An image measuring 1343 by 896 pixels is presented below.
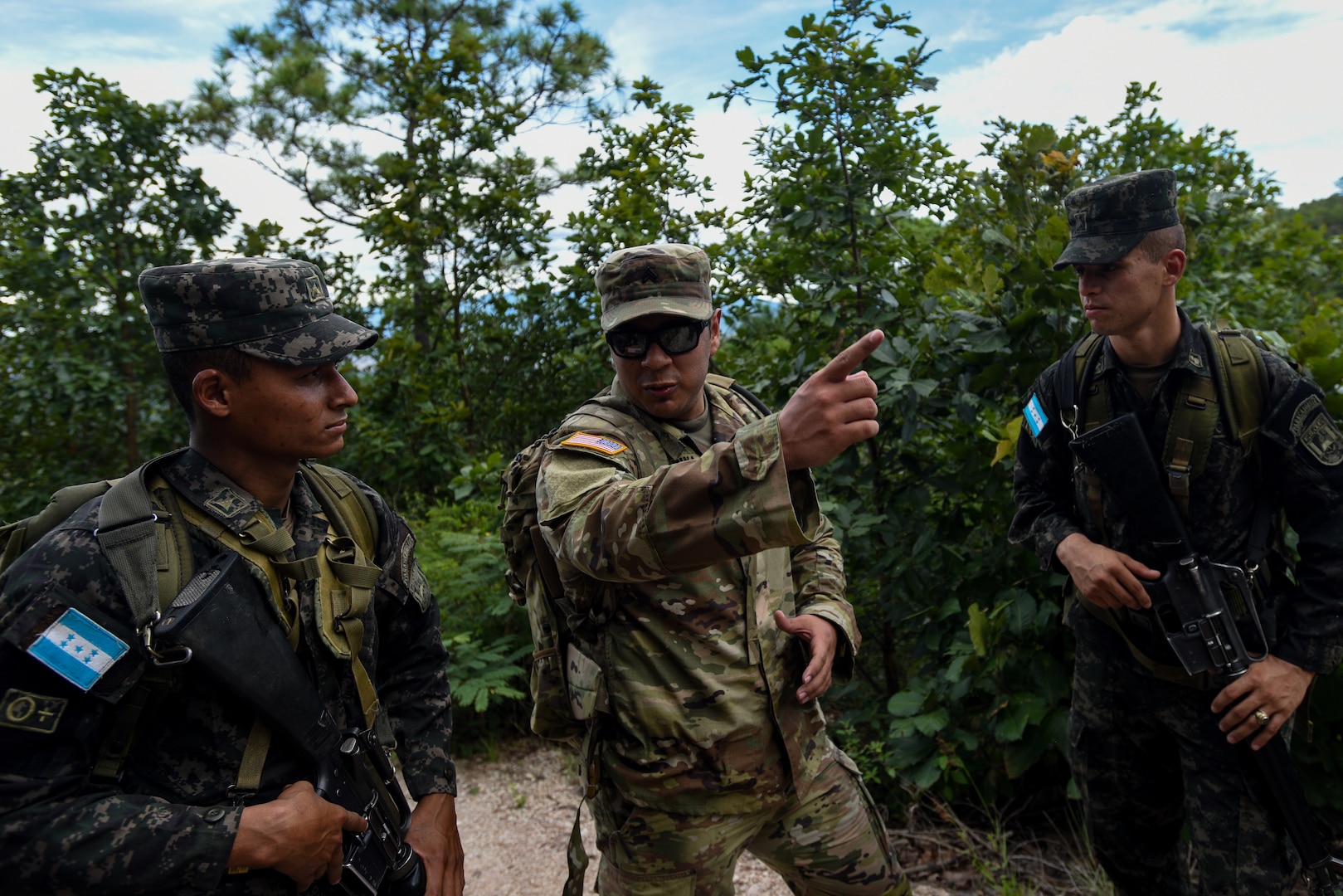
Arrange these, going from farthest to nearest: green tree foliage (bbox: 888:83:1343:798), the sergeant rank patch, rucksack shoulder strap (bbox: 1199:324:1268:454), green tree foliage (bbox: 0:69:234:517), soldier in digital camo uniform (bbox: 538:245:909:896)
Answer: green tree foliage (bbox: 0:69:234:517) < green tree foliage (bbox: 888:83:1343:798) < rucksack shoulder strap (bbox: 1199:324:1268:454) < soldier in digital camo uniform (bbox: 538:245:909:896) < the sergeant rank patch

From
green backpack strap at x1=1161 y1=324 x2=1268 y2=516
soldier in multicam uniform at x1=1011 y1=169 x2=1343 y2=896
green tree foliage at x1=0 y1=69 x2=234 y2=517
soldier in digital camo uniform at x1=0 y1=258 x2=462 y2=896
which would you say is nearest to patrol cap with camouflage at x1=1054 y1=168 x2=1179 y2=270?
soldier in multicam uniform at x1=1011 y1=169 x2=1343 y2=896

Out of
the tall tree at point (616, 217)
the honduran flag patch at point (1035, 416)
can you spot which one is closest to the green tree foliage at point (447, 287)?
the tall tree at point (616, 217)

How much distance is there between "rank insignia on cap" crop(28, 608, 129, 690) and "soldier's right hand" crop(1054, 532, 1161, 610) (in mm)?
2281

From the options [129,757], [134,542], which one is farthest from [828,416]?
[129,757]

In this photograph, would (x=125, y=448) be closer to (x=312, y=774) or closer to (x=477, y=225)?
(x=477, y=225)

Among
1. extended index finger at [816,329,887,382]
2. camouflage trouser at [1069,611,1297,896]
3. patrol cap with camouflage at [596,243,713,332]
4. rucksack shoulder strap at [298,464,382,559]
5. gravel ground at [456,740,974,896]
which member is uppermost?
patrol cap with camouflage at [596,243,713,332]

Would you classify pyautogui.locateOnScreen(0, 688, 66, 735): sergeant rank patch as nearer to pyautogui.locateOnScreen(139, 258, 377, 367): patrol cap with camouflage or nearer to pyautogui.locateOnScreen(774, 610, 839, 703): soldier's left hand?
pyautogui.locateOnScreen(139, 258, 377, 367): patrol cap with camouflage

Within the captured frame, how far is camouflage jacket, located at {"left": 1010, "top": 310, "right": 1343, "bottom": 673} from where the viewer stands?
2.21m

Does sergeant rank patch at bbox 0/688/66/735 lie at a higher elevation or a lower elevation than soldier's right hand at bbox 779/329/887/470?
lower

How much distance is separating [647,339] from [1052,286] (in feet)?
5.89

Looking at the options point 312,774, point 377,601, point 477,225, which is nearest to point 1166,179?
point 377,601

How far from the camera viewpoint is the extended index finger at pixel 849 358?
1.31 m

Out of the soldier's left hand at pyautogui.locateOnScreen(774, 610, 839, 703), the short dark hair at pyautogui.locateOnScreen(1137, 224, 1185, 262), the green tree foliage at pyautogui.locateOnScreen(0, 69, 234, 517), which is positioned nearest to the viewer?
the soldier's left hand at pyautogui.locateOnScreen(774, 610, 839, 703)

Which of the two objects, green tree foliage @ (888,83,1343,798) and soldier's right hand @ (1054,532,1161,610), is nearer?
soldier's right hand @ (1054,532,1161,610)
